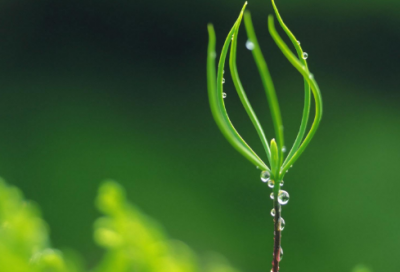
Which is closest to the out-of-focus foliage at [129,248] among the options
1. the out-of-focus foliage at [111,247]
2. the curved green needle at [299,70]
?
the out-of-focus foliage at [111,247]

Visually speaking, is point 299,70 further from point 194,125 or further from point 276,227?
point 194,125

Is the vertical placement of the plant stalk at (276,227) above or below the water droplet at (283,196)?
below

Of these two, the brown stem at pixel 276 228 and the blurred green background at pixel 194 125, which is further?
the blurred green background at pixel 194 125

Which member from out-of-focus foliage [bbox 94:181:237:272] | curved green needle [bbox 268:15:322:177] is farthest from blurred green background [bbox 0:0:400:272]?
curved green needle [bbox 268:15:322:177]

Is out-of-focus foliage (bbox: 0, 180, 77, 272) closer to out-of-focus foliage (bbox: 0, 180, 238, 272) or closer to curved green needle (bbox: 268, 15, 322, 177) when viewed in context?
out-of-focus foliage (bbox: 0, 180, 238, 272)

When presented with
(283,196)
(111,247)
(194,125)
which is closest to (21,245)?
(111,247)

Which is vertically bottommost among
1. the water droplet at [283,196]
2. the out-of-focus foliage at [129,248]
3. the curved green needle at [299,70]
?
the out-of-focus foliage at [129,248]

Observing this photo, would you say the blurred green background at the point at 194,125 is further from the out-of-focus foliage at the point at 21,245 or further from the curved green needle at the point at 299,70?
the curved green needle at the point at 299,70

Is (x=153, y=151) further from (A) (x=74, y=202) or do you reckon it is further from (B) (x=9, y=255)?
(B) (x=9, y=255)

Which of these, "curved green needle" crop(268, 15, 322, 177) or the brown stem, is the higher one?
"curved green needle" crop(268, 15, 322, 177)
